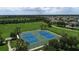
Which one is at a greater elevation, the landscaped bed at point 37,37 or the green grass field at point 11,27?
the green grass field at point 11,27

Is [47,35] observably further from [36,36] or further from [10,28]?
[10,28]

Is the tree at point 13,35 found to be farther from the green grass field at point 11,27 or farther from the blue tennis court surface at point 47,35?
the blue tennis court surface at point 47,35

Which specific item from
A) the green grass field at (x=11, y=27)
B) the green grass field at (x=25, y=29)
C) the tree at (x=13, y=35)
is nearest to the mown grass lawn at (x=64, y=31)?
the green grass field at (x=25, y=29)

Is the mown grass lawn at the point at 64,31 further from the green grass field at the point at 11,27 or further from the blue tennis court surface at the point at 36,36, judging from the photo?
the green grass field at the point at 11,27

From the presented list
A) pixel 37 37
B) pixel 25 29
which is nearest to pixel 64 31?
pixel 37 37

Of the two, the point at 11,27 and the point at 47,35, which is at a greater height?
the point at 11,27

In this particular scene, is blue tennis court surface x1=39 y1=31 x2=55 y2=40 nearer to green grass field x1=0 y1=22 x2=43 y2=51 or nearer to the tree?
green grass field x1=0 y1=22 x2=43 y2=51
